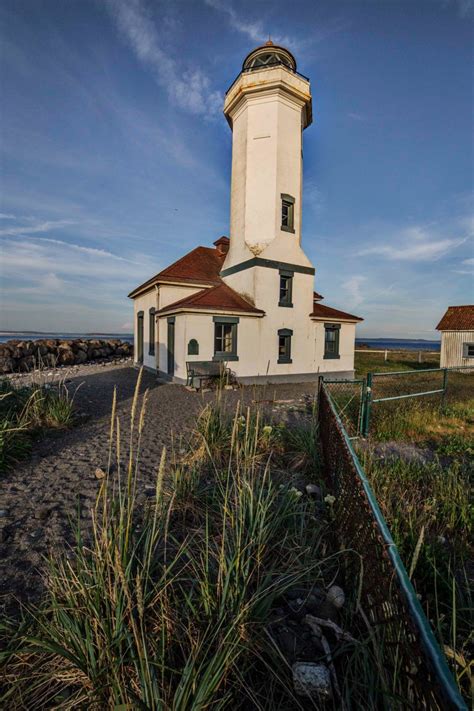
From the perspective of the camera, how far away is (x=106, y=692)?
152 cm

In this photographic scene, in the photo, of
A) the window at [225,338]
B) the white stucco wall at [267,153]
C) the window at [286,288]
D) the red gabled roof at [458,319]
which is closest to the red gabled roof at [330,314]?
the window at [286,288]

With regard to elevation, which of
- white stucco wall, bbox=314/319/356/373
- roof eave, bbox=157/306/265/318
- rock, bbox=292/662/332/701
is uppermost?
roof eave, bbox=157/306/265/318

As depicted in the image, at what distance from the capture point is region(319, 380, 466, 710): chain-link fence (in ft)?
3.29

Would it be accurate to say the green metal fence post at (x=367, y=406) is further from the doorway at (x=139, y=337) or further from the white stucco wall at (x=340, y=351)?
the doorway at (x=139, y=337)

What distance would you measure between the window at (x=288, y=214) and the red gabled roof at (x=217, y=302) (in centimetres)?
418

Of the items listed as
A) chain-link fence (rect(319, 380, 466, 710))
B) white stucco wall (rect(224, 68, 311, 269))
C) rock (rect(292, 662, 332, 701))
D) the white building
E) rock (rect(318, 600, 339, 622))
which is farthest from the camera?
white stucco wall (rect(224, 68, 311, 269))

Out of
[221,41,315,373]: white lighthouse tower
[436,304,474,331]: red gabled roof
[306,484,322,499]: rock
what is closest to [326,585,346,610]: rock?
[306,484,322,499]: rock

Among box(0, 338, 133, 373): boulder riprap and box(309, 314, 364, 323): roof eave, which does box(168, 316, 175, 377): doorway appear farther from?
box(309, 314, 364, 323): roof eave

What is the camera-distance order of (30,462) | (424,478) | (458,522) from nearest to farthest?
(458,522)
(424,478)
(30,462)

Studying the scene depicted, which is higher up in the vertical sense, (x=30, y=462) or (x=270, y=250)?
(x=270, y=250)

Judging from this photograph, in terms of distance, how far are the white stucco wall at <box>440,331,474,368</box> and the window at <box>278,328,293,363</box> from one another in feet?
45.6

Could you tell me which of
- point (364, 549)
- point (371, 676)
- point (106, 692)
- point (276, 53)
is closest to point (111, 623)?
point (106, 692)

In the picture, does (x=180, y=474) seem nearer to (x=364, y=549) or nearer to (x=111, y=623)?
(x=111, y=623)

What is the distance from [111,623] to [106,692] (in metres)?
0.27
